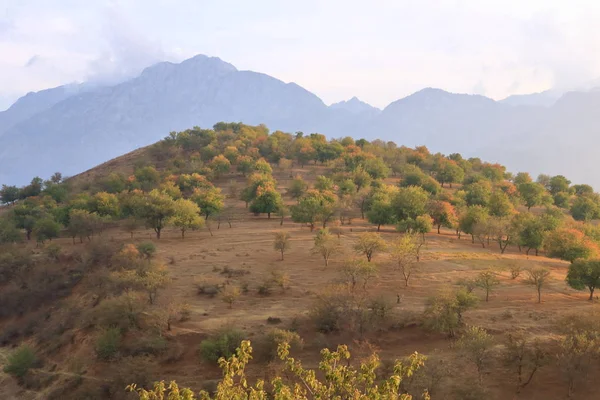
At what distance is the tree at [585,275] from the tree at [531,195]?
46.5 m

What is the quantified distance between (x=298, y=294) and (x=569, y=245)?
1005 inches

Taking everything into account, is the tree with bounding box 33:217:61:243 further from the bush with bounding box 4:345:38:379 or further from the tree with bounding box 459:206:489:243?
the tree with bounding box 459:206:489:243

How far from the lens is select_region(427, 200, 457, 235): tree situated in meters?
50.0

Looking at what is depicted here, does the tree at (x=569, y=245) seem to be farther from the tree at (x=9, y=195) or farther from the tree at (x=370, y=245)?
the tree at (x=9, y=195)

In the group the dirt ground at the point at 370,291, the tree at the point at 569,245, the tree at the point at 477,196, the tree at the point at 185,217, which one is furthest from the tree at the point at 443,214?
the tree at the point at 185,217

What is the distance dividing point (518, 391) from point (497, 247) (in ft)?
102

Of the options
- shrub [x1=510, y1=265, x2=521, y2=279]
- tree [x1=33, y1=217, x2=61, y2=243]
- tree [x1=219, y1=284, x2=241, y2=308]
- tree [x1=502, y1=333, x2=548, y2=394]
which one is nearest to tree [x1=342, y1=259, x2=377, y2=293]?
tree [x1=219, y1=284, x2=241, y2=308]

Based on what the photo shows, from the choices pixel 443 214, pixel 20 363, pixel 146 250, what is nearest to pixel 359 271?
pixel 146 250

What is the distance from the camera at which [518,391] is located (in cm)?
1850

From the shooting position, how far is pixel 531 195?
2699 inches

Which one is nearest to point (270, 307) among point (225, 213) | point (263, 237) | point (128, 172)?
point (263, 237)

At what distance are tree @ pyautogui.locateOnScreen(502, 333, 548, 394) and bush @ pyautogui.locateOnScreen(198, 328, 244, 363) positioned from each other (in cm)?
1468

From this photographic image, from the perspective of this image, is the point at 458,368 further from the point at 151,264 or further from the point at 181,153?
the point at 181,153

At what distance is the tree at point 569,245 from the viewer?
34062 millimetres
